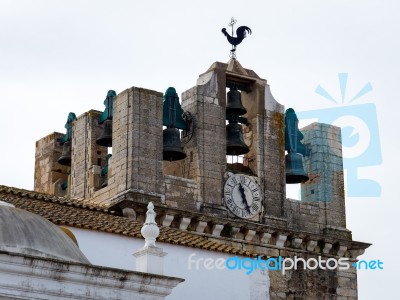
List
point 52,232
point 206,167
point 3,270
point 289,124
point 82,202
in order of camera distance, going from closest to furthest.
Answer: point 3,270
point 52,232
point 82,202
point 206,167
point 289,124

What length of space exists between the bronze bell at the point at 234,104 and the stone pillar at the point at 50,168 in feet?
14.2

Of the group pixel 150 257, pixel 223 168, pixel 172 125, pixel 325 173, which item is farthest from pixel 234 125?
pixel 150 257

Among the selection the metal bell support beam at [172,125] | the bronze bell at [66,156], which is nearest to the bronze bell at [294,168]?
the metal bell support beam at [172,125]

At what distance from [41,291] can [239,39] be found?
12.9 meters

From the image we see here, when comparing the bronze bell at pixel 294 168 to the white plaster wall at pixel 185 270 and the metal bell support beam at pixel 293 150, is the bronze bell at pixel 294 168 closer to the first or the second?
the metal bell support beam at pixel 293 150

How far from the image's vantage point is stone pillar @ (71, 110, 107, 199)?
29297 millimetres

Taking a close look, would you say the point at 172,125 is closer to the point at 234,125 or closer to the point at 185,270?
the point at 234,125

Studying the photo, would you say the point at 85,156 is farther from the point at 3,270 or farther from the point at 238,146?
the point at 3,270

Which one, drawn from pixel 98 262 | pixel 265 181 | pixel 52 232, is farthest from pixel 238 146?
pixel 52 232

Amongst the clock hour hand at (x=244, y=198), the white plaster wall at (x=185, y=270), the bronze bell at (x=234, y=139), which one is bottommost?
the white plaster wall at (x=185, y=270)

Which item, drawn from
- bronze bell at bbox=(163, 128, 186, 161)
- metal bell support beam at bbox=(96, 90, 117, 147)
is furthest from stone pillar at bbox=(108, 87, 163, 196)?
metal bell support beam at bbox=(96, 90, 117, 147)

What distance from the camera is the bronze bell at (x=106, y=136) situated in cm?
2891

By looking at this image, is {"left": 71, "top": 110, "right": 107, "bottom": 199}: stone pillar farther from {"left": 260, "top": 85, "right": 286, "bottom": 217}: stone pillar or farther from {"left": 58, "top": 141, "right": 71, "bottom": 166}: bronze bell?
{"left": 260, "top": 85, "right": 286, "bottom": 217}: stone pillar

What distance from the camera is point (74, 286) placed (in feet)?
59.0
